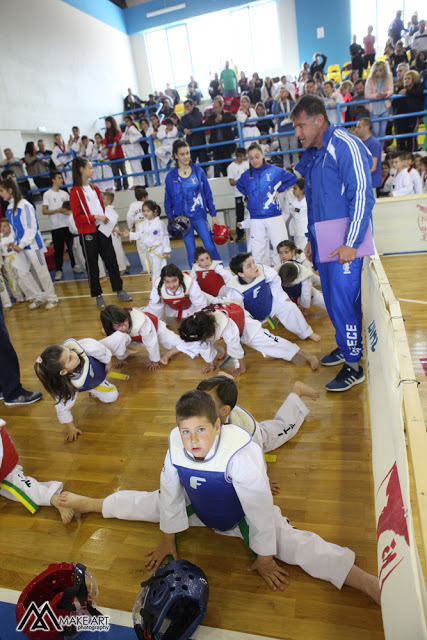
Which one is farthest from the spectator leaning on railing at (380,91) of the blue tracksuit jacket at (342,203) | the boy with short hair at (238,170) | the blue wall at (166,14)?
the blue wall at (166,14)

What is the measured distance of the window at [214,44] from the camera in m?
16.4

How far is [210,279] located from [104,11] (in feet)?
53.5

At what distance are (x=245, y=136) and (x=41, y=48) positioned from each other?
804 cm

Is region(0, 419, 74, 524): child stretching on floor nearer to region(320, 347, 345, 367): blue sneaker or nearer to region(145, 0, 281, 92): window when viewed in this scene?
region(320, 347, 345, 367): blue sneaker

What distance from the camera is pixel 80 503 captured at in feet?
7.52

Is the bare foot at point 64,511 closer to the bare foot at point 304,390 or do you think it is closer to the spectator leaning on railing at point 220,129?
the bare foot at point 304,390

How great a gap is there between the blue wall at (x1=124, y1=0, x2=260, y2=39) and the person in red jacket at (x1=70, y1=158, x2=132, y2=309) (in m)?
15.2

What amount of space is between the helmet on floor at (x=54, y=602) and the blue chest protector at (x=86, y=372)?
56.0 inches

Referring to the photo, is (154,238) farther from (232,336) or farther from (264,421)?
(264,421)

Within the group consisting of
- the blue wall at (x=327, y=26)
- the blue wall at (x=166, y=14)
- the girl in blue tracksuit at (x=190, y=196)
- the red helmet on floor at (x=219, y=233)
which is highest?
the blue wall at (x=166, y=14)

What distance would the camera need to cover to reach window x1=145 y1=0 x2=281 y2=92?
16375mm

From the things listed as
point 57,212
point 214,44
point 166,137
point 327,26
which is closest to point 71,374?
point 57,212

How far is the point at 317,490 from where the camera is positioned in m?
2.19

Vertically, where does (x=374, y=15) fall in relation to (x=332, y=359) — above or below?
above
